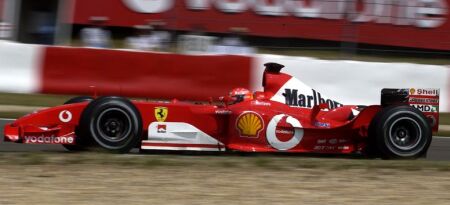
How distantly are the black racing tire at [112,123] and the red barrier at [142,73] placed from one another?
6.01m

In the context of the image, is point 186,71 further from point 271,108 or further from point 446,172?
point 446,172

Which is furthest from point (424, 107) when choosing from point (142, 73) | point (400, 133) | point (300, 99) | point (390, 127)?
point (142, 73)

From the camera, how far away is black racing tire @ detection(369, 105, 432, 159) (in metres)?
7.51

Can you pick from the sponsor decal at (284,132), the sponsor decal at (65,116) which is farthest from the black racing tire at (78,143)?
the sponsor decal at (284,132)

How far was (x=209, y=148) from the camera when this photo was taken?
297 inches

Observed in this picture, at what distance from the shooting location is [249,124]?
743cm

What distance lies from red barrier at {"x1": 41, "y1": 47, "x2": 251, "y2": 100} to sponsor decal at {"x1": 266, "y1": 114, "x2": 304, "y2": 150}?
575cm

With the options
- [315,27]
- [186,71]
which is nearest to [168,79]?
[186,71]

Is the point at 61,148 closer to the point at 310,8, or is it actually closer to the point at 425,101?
the point at 425,101

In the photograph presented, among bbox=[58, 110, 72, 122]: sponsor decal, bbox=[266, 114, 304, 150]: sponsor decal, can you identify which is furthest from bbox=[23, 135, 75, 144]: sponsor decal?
bbox=[266, 114, 304, 150]: sponsor decal

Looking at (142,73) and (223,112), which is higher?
(142,73)

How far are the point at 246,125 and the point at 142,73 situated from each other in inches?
247

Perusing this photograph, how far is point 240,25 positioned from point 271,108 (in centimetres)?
920

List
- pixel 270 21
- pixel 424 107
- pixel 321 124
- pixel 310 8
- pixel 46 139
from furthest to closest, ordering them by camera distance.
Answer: pixel 310 8, pixel 270 21, pixel 424 107, pixel 321 124, pixel 46 139
